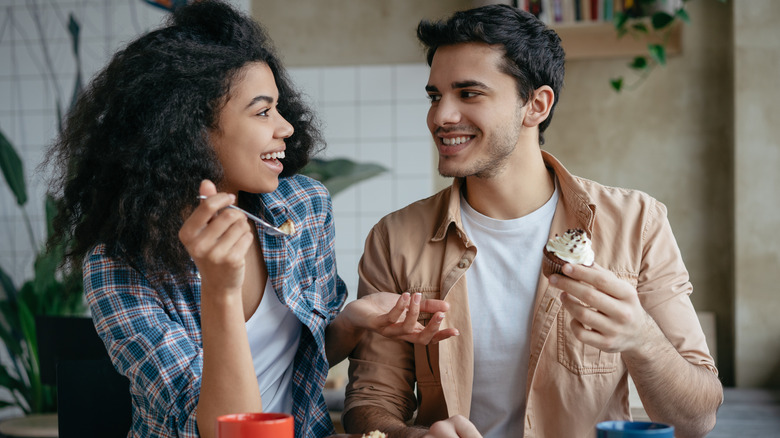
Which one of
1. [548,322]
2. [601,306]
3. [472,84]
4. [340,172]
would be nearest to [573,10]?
[340,172]

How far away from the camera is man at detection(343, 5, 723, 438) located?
152 centimetres

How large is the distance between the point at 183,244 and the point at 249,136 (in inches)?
12.3

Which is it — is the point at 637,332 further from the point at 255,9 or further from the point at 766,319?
the point at 255,9

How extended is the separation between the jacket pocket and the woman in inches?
12.0

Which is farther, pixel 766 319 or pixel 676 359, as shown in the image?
pixel 766 319

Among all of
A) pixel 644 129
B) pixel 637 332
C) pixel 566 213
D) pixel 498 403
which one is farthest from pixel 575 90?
pixel 637 332

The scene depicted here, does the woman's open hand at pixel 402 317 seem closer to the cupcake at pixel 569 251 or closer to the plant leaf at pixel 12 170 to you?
the cupcake at pixel 569 251

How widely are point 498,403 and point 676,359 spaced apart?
1.28 feet

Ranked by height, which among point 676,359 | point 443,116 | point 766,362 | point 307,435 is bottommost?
point 766,362

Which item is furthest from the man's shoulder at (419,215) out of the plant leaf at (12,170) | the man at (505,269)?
the plant leaf at (12,170)

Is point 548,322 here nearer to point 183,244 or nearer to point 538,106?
point 538,106

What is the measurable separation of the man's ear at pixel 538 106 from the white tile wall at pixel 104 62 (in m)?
2.05

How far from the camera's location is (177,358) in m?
1.31

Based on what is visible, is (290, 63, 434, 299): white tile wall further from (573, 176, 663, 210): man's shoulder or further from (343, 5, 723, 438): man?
(573, 176, 663, 210): man's shoulder
